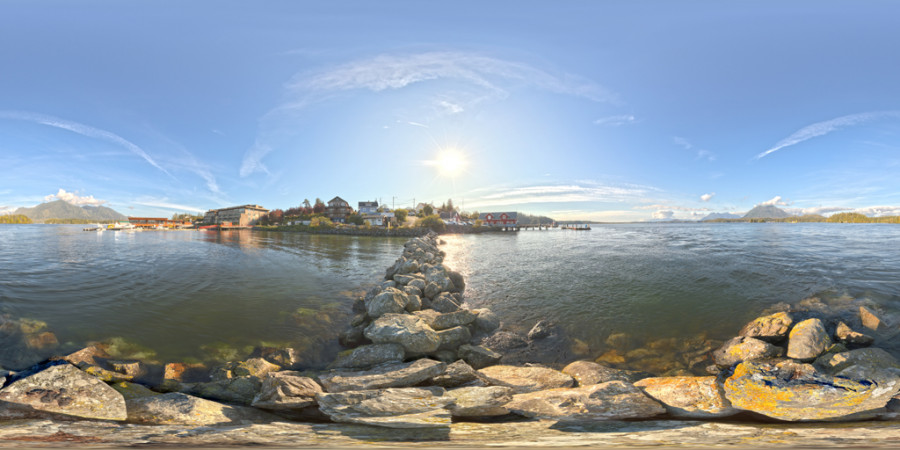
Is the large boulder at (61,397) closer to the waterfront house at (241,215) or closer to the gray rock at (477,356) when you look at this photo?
the gray rock at (477,356)

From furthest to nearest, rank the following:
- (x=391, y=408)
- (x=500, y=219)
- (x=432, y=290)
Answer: (x=500, y=219) < (x=432, y=290) < (x=391, y=408)

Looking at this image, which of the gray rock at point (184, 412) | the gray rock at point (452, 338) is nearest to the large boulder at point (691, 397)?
the gray rock at point (452, 338)

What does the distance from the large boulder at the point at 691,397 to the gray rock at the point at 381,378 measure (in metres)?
3.11

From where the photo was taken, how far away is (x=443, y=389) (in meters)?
4.03

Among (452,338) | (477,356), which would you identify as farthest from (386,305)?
(477,356)

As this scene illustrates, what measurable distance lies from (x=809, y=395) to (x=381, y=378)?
222 inches

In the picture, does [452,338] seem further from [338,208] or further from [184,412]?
[338,208]

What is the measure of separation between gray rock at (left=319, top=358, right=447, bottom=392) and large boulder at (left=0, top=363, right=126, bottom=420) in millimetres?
2305

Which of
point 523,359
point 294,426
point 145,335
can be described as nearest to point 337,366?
point 294,426

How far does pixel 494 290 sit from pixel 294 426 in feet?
29.5

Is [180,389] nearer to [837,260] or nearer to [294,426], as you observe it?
[294,426]

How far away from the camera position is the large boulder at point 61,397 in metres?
3.34

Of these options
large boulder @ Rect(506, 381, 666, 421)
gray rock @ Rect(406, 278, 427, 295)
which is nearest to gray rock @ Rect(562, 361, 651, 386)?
large boulder @ Rect(506, 381, 666, 421)

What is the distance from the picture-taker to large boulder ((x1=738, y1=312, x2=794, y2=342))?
18.9 feet
